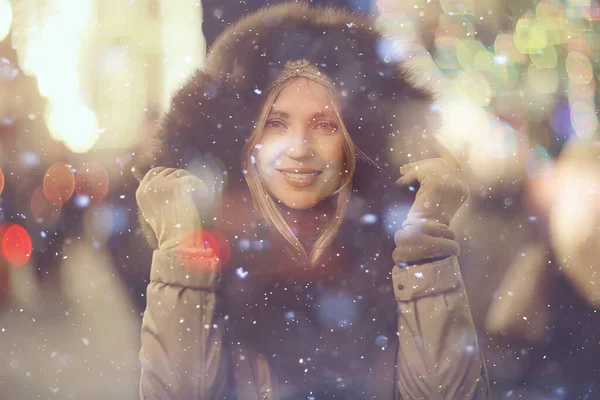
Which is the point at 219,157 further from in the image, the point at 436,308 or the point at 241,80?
the point at 436,308

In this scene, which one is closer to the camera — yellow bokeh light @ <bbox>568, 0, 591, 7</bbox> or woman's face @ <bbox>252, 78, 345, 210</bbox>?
woman's face @ <bbox>252, 78, 345, 210</bbox>

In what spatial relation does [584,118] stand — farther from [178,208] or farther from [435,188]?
[178,208]

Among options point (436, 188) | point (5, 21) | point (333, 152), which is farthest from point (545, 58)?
point (5, 21)

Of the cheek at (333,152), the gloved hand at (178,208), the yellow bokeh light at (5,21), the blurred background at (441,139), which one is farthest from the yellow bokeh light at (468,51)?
the yellow bokeh light at (5,21)

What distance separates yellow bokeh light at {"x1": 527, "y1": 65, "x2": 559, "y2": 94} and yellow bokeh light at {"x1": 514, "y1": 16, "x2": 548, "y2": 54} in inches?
1.2

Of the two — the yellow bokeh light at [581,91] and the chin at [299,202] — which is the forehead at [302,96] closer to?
the chin at [299,202]

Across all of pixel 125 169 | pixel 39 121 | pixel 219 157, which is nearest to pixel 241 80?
pixel 219 157

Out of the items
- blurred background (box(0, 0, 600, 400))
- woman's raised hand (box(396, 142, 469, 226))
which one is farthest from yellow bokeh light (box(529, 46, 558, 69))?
woman's raised hand (box(396, 142, 469, 226))

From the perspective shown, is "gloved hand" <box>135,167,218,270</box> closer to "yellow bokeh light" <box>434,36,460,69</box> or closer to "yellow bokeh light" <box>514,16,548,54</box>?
"yellow bokeh light" <box>434,36,460,69</box>

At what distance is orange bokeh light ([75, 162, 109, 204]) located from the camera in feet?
3.04

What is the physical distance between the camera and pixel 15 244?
0.97m

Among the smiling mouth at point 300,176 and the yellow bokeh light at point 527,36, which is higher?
the yellow bokeh light at point 527,36

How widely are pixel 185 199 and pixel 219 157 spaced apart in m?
0.09

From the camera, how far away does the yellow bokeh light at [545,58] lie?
93 cm
